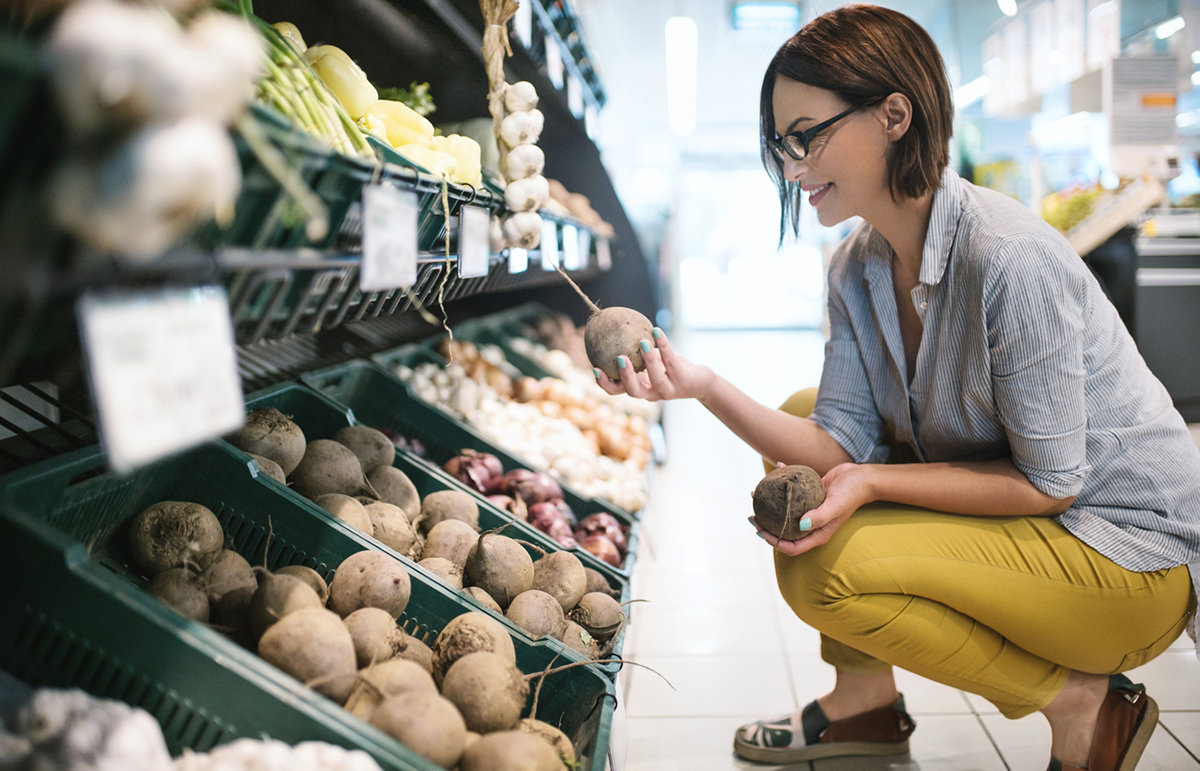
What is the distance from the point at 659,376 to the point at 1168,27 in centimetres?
655

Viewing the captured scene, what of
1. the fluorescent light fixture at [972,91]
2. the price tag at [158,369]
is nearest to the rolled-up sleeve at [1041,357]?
the price tag at [158,369]

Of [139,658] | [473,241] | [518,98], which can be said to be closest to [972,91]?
[518,98]

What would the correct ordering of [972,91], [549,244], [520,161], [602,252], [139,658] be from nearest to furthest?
[139,658], [520,161], [549,244], [602,252], [972,91]

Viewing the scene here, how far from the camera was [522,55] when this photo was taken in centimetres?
220

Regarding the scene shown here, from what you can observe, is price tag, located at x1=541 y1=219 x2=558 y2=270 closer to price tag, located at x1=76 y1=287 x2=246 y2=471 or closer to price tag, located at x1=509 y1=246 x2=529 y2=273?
price tag, located at x1=509 y1=246 x2=529 y2=273

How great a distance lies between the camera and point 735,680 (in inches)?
87.4

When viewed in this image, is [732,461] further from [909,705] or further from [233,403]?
[233,403]

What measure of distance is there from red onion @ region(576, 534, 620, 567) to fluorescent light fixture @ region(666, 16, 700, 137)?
19.9ft

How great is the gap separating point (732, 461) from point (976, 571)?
3.18m

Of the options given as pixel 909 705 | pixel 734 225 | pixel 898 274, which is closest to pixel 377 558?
pixel 898 274

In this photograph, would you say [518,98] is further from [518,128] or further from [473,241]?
[473,241]

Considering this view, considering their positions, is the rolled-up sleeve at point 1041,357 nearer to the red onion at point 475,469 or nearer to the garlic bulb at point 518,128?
the garlic bulb at point 518,128

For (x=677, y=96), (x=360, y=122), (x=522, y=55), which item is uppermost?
(x=677, y=96)

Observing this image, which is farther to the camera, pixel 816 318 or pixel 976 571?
pixel 816 318
